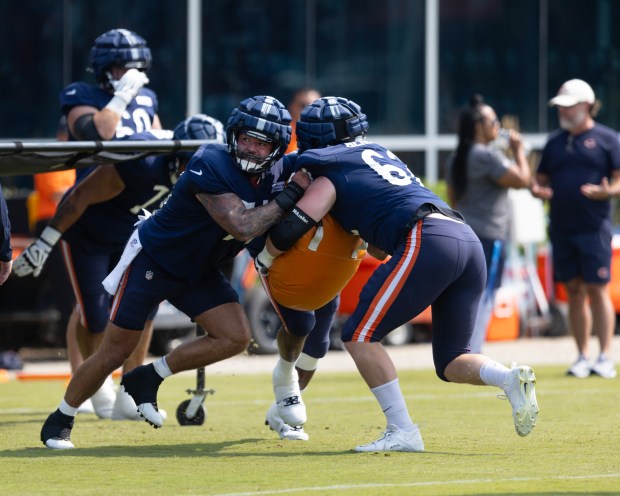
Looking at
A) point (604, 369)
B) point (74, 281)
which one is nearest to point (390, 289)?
point (74, 281)

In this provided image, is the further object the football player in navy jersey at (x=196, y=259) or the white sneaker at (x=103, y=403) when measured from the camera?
the white sneaker at (x=103, y=403)

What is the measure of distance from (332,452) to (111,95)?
10.0ft

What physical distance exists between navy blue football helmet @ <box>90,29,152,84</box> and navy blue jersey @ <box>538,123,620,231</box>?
4123 millimetres

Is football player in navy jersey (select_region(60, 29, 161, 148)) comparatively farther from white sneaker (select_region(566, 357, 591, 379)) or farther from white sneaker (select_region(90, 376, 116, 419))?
white sneaker (select_region(566, 357, 591, 379))

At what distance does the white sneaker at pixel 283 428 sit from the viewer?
7918 millimetres

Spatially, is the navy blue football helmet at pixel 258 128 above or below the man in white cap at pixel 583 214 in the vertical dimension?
above

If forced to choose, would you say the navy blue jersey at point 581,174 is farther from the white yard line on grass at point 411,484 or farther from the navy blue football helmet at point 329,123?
the white yard line on grass at point 411,484

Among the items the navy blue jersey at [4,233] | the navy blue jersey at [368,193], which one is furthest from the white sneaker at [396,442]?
the navy blue jersey at [4,233]

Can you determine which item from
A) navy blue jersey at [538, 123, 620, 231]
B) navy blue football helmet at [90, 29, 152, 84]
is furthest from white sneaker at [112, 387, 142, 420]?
navy blue jersey at [538, 123, 620, 231]

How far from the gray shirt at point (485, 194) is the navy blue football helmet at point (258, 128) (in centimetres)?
436

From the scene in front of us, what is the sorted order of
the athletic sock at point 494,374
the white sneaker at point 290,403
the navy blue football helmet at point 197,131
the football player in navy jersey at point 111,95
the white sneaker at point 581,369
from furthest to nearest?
the white sneaker at point 581,369, the football player in navy jersey at point 111,95, the navy blue football helmet at point 197,131, the white sneaker at point 290,403, the athletic sock at point 494,374

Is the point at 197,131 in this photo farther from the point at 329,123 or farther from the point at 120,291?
the point at 329,123

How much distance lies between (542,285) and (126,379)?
379 inches

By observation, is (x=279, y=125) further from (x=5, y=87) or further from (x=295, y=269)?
(x=5, y=87)
